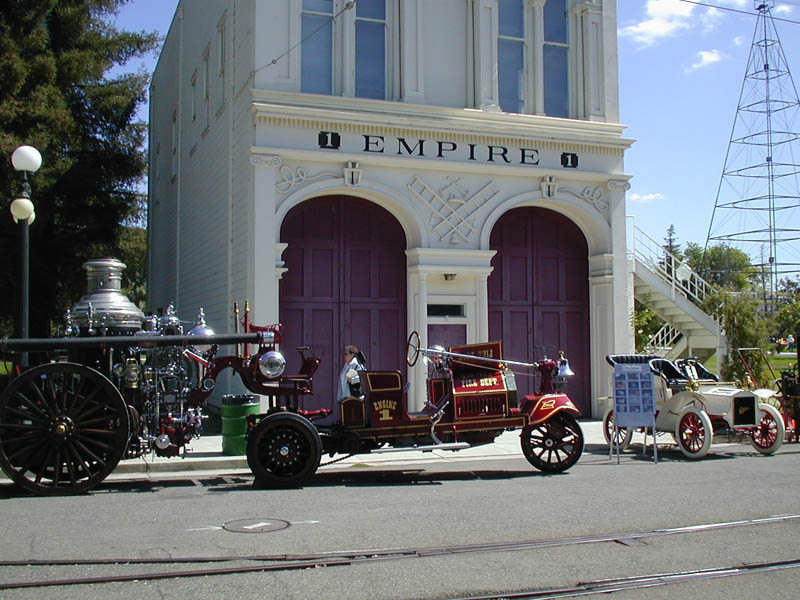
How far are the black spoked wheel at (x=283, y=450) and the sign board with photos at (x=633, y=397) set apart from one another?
15.7 feet

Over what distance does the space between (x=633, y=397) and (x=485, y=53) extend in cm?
844

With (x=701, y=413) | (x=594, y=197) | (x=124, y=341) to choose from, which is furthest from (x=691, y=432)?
(x=124, y=341)

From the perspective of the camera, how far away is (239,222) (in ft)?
53.5

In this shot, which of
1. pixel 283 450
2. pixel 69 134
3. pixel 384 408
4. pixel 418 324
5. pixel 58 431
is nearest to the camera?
pixel 58 431

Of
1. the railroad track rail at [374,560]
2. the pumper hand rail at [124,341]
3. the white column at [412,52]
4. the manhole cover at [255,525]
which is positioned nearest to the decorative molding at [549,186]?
the white column at [412,52]

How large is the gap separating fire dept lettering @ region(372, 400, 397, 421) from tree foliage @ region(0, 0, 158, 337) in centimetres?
1414

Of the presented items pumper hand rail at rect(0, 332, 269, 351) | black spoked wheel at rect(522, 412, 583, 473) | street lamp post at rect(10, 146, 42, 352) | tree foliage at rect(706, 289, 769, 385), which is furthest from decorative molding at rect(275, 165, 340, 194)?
tree foliage at rect(706, 289, 769, 385)

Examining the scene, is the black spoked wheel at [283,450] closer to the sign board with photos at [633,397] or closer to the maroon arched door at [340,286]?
the sign board with photos at [633,397]

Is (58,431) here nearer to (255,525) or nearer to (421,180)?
(255,525)

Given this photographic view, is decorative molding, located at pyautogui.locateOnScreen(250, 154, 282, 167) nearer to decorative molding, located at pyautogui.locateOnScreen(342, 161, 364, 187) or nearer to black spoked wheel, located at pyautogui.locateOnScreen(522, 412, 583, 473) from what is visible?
decorative molding, located at pyautogui.locateOnScreen(342, 161, 364, 187)

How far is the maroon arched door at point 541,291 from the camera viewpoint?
690 inches

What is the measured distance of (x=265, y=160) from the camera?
15.1m

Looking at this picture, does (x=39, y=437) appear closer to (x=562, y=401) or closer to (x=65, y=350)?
(x=65, y=350)

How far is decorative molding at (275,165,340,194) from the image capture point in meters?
15.3
